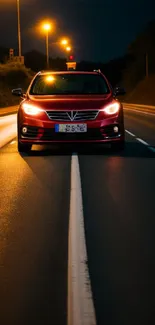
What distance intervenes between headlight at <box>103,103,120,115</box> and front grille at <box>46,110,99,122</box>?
22 centimetres

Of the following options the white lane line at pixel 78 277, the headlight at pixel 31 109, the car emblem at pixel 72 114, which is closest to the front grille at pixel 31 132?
the headlight at pixel 31 109

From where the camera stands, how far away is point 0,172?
11539 millimetres

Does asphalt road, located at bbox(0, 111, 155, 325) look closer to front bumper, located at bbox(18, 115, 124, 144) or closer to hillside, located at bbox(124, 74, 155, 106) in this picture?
front bumper, located at bbox(18, 115, 124, 144)

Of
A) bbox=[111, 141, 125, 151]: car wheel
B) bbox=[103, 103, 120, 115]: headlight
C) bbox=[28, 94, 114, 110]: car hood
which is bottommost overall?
bbox=[111, 141, 125, 151]: car wheel

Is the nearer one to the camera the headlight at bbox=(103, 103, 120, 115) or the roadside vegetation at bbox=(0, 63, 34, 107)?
the headlight at bbox=(103, 103, 120, 115)

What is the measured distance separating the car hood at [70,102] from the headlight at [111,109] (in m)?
0.10

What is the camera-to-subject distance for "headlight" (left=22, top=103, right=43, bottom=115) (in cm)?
1356

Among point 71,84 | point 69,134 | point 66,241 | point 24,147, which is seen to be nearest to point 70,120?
→ point 69,134

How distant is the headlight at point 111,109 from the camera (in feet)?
44.8

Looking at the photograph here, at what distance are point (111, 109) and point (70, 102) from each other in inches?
32.1

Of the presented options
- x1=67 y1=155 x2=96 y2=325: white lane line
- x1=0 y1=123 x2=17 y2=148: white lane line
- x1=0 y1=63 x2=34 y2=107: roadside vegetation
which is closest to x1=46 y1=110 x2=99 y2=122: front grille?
x1=0 y1=123 x2=17 y2=148: white lane line

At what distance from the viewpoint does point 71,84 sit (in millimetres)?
15828

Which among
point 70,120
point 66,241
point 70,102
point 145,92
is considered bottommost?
point 145,92

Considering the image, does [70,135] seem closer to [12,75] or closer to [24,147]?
[24,147]
